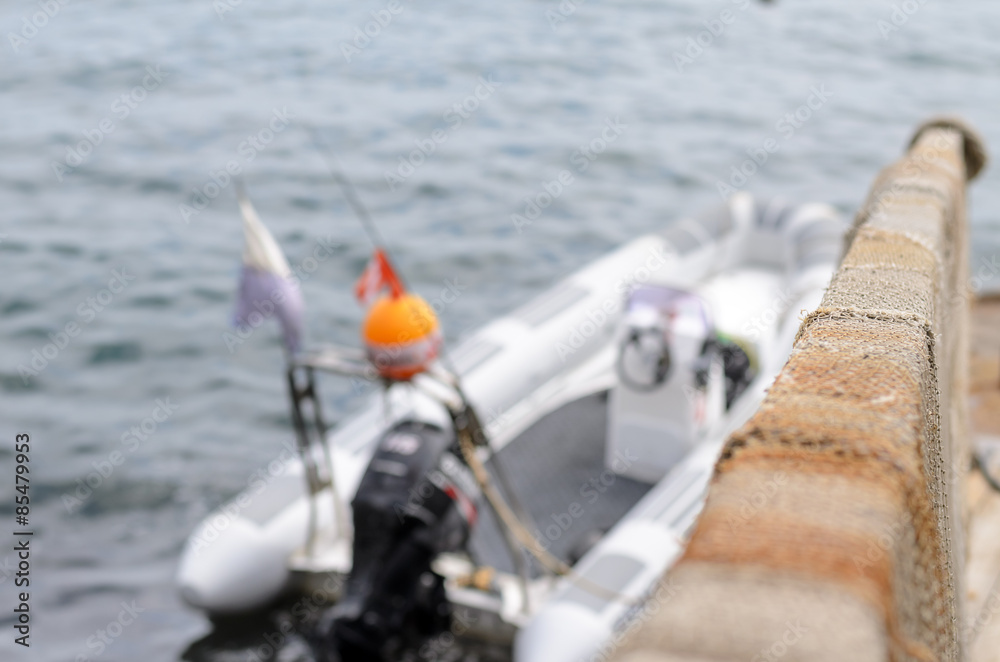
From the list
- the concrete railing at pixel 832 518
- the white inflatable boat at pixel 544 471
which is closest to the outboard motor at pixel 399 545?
the white inflatable boat at pixel 544 471

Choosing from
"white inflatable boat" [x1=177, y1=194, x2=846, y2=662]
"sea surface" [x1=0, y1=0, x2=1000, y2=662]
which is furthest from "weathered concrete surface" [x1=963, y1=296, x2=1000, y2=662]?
"sea surface" [x1=0, y1=0, x2=1000, y2=662]

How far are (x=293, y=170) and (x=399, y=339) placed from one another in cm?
668

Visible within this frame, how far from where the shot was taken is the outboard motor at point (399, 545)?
3.72 m

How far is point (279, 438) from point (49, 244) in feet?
11.5

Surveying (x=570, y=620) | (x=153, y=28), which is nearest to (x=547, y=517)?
(x=570, y=620)

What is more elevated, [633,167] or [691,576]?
[691,576]

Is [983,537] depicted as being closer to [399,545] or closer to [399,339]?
[399,545]

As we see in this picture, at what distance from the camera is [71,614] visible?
5.21 m

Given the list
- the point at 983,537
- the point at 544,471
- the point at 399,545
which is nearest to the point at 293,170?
the point at 544,471

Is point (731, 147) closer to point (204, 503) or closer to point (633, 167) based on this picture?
point (633, 167)

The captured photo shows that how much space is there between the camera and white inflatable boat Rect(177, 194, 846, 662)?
409cm

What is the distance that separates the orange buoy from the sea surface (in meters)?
1.64

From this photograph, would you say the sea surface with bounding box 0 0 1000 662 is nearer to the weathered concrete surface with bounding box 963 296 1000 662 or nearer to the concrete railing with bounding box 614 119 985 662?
the weathered concrete surface with bounding box 963 296 1000 662

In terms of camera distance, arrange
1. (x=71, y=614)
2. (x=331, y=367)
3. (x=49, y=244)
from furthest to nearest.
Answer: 1. (x=49, y=244)
2. (x=71, y=614)
3. (x=331, y=367)
